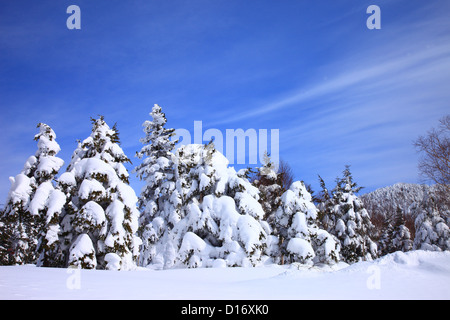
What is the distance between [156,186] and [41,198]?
8.91 metres

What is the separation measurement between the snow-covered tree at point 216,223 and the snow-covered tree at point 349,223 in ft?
54.1

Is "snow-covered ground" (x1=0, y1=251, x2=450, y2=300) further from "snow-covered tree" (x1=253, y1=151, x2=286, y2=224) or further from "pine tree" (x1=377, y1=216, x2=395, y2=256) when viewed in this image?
"pine tree" (x1=377, y1=216, x2=395, y2=256)

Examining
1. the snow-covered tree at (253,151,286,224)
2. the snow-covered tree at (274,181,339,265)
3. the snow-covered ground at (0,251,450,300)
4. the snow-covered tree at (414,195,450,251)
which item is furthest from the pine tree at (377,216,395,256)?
the snow-covered ground at (0,251,450,300)

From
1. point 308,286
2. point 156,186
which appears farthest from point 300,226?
point 308,286

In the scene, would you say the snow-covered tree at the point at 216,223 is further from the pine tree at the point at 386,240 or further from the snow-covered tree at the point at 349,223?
the pine tree at the point at 386,240

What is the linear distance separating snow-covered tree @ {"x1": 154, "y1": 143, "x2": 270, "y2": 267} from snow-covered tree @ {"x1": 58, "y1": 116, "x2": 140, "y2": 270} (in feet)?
10.7

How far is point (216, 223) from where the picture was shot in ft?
63.7

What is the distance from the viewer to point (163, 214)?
2473 centimetres

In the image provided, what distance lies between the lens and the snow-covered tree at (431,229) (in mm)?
36594

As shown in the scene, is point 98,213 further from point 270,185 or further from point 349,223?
point 349,223
